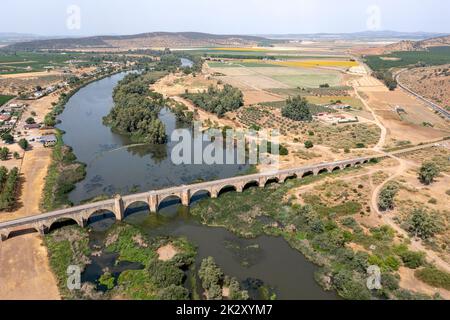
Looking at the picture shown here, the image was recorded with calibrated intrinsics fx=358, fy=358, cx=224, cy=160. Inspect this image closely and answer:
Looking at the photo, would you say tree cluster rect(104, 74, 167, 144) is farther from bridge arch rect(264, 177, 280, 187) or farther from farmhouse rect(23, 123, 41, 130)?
bridge arch rect(264, 177, 280, 187)

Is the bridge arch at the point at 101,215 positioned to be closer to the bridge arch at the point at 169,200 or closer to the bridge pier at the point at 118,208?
the bridge pier at the point at 118,208

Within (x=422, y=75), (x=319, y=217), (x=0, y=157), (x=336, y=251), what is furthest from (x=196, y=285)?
(x=422, y=75)

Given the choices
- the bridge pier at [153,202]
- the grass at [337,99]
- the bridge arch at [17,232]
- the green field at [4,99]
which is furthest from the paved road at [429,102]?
the green field at [4,99]

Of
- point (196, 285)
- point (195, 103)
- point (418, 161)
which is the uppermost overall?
point (195, 103)

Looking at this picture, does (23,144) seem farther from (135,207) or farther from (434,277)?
(434,277)

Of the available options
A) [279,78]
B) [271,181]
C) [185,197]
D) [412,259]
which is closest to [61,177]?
[185,197]

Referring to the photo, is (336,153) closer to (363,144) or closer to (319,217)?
(363,144)
